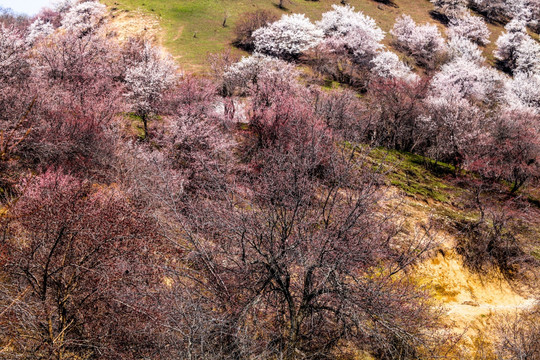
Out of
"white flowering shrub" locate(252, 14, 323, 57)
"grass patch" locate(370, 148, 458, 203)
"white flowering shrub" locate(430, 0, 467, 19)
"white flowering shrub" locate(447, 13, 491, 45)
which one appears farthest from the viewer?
"white flowering shrub" locate(430, 0, 467, 19)

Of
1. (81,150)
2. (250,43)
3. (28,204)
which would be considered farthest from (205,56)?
(28,204)

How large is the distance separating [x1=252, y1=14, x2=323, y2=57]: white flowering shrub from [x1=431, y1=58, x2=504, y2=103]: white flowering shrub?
66.4 ft

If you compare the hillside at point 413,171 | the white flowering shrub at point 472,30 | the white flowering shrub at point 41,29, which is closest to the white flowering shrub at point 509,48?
the hillside at point 413,171

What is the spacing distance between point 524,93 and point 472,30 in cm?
2941

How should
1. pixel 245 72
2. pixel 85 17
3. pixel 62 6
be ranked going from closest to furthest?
1. pixel 245 72
2. pixel 85 17
3. pixel 62 6

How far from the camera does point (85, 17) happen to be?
53.1 metres

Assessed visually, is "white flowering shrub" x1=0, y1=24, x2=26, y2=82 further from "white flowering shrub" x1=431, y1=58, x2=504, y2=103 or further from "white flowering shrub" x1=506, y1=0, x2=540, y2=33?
"white flowering shrub" x1=506, y1=0, x2=540, y2=33

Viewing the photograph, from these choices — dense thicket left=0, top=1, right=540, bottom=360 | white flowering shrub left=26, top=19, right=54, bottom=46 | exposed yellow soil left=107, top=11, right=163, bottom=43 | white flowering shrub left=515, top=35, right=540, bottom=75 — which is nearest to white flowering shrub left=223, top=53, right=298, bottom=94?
dense thicket left=0, top=1, right=540, bottom=360

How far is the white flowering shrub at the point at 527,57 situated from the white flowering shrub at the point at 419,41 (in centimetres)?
1513

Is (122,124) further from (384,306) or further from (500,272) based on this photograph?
(500,272)

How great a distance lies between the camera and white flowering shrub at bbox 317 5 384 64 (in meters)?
50.9

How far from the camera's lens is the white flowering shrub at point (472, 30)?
67.1 meters

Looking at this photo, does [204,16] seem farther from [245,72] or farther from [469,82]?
[469,82]

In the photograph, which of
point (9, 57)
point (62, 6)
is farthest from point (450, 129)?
point (62, 6)
